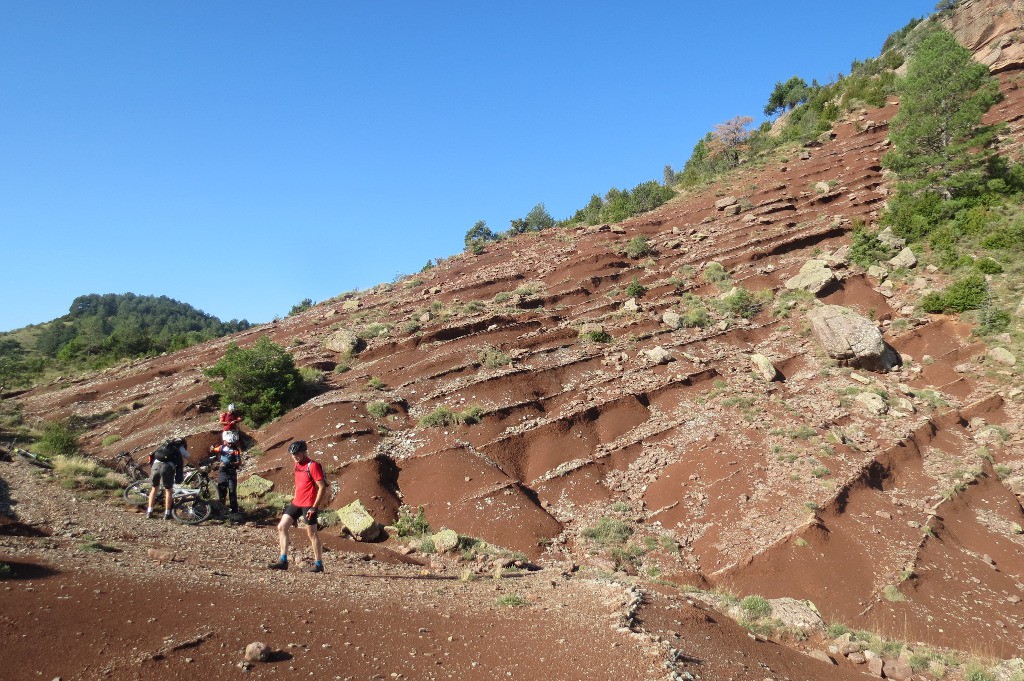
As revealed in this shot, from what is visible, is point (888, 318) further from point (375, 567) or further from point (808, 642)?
point (375, 567)

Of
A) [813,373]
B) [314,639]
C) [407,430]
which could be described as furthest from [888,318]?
[314,639]

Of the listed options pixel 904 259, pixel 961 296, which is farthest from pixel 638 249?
pixel 961 296

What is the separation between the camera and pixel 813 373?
1878cm

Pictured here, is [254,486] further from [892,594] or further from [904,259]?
[904,259]

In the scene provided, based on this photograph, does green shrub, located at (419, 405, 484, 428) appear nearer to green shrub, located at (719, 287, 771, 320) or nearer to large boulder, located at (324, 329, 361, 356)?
large boulder, located at (324, 329, 361, 356)

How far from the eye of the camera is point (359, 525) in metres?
11.7

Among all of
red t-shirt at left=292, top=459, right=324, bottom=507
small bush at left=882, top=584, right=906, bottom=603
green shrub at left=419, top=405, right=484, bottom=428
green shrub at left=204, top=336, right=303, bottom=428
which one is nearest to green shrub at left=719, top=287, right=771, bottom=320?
green shrub at left=419, top=405, right=484, bottom=428

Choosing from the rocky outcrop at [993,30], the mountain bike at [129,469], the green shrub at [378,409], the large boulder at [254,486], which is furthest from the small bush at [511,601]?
the rocky outcrop at [993,30]

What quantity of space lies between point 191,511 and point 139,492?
4.86 feet

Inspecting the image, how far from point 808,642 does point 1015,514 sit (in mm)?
9213

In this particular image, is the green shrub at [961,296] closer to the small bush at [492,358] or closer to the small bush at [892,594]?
the small bush at [892,594]

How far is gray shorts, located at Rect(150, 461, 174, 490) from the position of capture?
33.4 ft

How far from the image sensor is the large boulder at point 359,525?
11.6 metres

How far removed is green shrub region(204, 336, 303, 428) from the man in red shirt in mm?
13037
